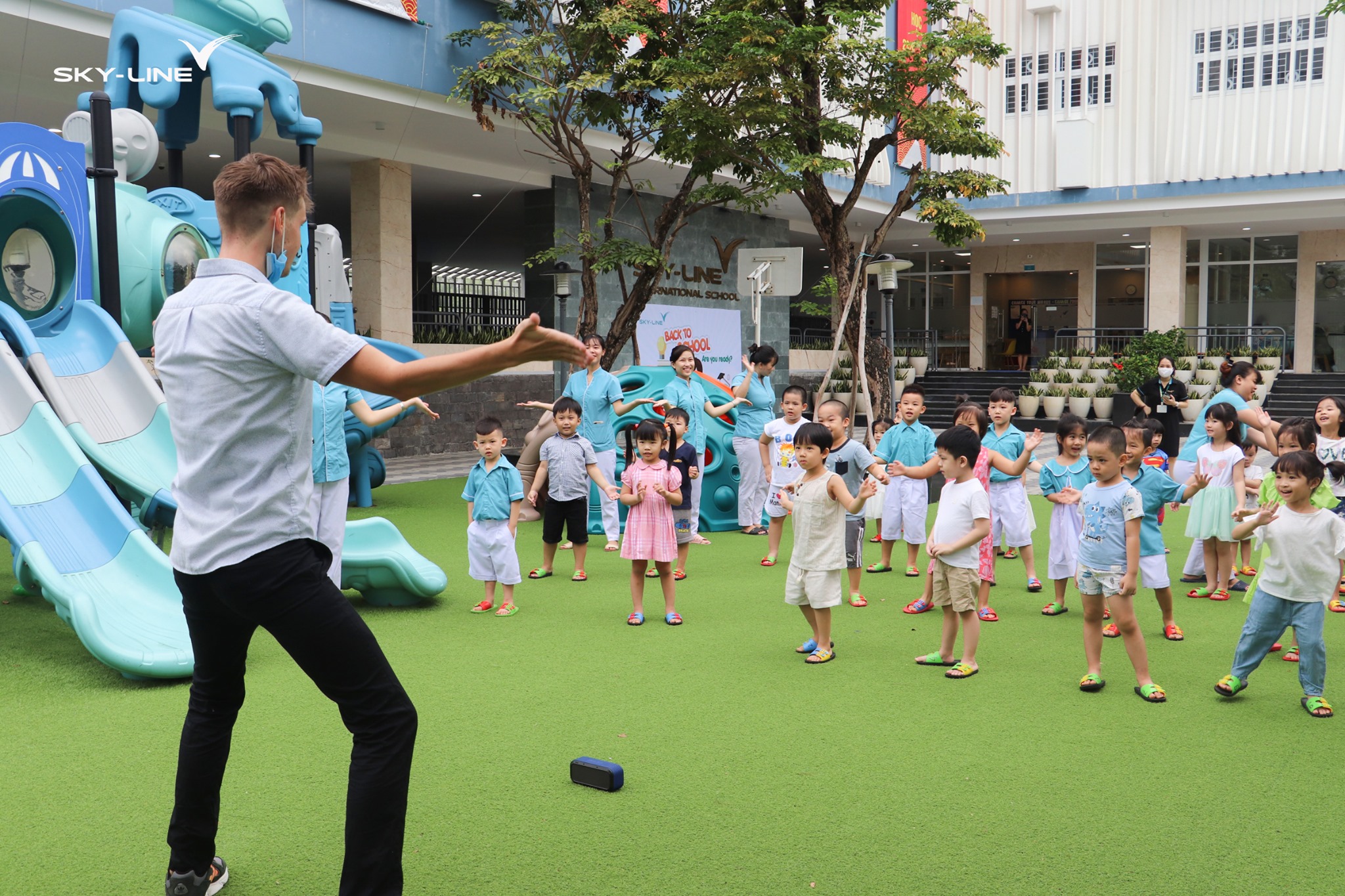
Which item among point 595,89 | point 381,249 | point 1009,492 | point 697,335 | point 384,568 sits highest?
point 595,89

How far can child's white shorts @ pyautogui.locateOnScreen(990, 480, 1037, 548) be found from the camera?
705 centimetres

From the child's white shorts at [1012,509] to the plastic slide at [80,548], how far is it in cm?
498

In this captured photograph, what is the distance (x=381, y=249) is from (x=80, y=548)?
1105 cm

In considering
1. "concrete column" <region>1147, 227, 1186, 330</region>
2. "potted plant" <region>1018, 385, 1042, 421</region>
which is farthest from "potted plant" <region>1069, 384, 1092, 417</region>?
"concrete column" <region>1147, 227, 1186, 330</region>

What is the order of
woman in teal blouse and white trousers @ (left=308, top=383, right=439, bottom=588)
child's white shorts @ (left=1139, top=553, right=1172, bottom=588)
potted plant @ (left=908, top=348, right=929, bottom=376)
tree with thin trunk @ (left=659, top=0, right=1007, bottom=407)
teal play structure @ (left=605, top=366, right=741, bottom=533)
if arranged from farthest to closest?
potted plant @ (left=908, top=348, right=929, bottom=376)
tree with thin trunk @ (left=659, top=0, right=1007, bottom=407)
teal play structure @ (left=605, top=366, right=741, bottom=533)
child's white shorts @ (left=1139, top=553, right=1172, bottom=588)
woman in teal blouse and white trousers @ (left=308, top=383, right=439, bottom=588)

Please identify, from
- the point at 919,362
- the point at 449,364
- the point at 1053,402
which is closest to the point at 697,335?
the point at 1053,402

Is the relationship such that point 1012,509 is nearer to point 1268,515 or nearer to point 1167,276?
point 1268,515

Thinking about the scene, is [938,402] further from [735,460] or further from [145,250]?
[145,250]

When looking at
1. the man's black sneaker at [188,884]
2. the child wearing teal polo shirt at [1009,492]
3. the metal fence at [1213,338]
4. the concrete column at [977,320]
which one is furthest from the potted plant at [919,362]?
the man's black sneaker at [188,884]

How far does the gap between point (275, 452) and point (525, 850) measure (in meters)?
1.48

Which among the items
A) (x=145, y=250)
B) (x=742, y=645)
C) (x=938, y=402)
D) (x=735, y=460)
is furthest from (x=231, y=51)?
(x=938, y=402)

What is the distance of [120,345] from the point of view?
6551mm

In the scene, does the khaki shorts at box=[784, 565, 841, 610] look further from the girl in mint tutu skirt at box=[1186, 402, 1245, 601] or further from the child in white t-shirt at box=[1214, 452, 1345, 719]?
the girl in mint tutu skirt at box=[1186, 402, 1245, 601]

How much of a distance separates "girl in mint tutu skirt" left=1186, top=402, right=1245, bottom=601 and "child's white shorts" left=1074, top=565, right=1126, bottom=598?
7.77ft
